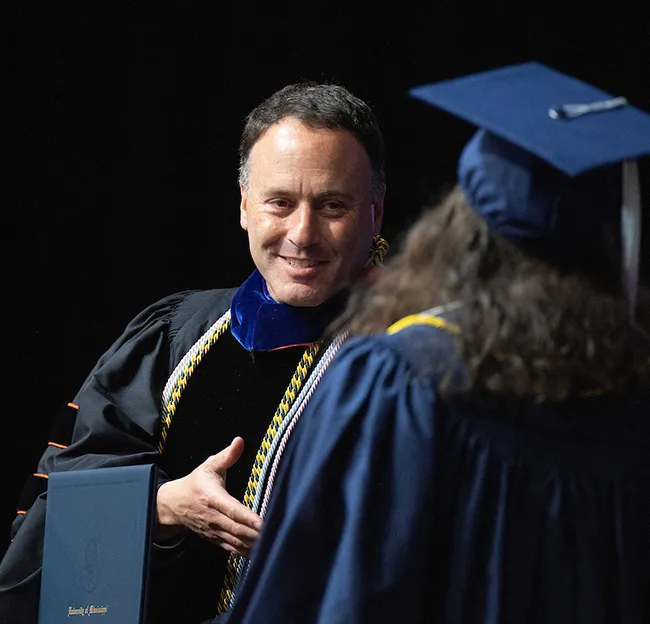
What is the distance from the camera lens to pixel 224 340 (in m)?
2.43

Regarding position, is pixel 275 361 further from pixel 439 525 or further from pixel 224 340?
pixel 439 525

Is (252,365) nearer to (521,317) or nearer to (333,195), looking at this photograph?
(333,195)

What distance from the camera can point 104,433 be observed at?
90.2 inches

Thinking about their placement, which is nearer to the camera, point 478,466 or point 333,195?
point 478,466

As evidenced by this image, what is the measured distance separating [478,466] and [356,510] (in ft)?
0.52

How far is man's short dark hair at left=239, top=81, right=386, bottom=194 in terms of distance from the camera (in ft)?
7.73

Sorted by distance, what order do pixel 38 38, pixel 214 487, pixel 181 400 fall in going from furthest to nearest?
pixel 38 38
pixel 181 400
pixel 214 487

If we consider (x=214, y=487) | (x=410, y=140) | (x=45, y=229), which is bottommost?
(x=214, y=487)

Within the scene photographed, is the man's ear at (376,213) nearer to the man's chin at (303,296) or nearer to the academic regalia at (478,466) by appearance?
the man's chin at (303,296)

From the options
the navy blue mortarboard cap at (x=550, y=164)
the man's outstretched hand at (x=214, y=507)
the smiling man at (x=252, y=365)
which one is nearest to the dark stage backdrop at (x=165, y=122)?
the smiling man at (x=252, y=365)

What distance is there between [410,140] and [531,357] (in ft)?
6.47

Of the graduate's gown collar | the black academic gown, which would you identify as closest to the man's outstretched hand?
the black academic gown

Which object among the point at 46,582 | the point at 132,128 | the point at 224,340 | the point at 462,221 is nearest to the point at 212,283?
the point at 132,128

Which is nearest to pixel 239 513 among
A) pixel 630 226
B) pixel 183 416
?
pixel 183 416
